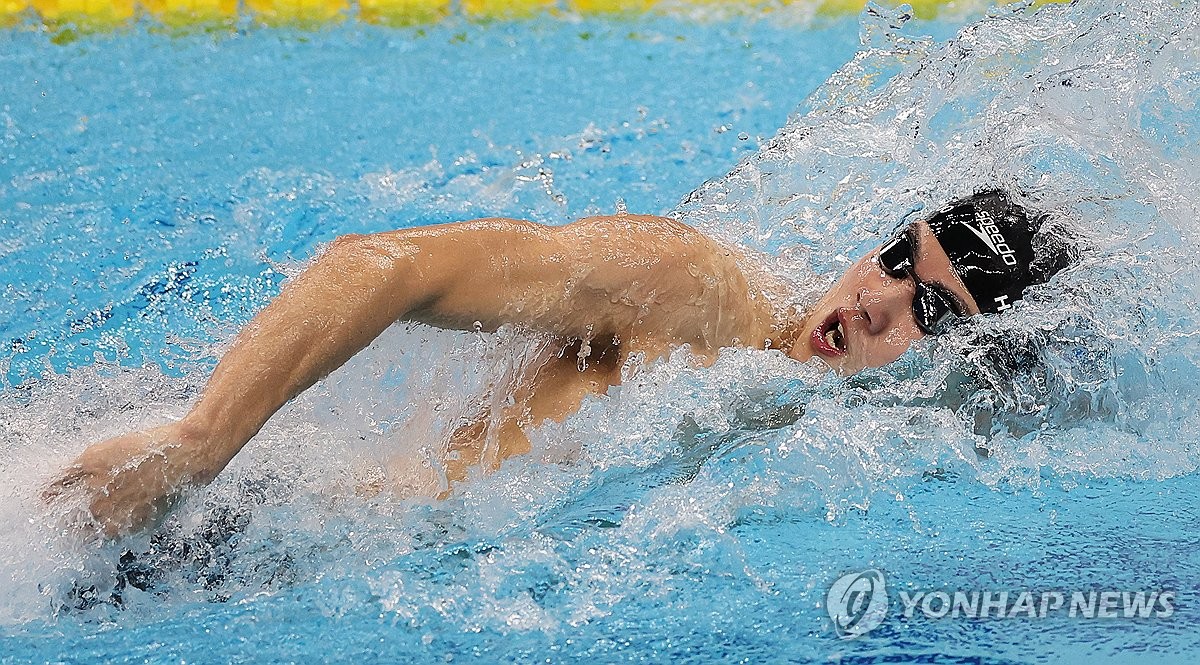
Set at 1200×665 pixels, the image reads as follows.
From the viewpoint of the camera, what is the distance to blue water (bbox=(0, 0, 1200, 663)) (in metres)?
1.44

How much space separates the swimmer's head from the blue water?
0.13ft

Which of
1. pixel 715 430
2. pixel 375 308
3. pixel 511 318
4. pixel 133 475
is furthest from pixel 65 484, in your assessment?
pixel 715 430

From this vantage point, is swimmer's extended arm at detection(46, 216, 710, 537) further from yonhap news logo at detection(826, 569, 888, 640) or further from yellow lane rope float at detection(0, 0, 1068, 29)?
yellow lane rope float at detection(0, 0, 1068, 29)

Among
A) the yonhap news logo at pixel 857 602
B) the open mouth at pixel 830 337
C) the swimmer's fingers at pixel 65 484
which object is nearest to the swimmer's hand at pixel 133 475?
the swimmer's fingers at pixel 65 484

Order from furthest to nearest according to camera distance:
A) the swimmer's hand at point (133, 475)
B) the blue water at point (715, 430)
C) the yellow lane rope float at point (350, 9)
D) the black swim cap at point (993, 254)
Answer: the yellow lane rope float at point (350, 9) → the black swim cap at point (993, 254) → the blue water at point (715, 430) → the swimmer's hand at point (133, 475)

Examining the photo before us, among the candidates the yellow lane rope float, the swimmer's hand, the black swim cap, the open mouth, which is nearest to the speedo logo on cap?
the black swim cap

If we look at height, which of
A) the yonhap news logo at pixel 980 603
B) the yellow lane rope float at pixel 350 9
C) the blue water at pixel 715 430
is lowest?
the yonhap news logo at pixel 980 603

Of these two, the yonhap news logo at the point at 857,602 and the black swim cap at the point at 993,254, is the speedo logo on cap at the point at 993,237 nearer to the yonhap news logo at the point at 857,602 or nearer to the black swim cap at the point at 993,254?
the black swim cap at the point at 993,254

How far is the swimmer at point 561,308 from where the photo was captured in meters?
1.21

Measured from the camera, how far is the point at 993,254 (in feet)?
5.70

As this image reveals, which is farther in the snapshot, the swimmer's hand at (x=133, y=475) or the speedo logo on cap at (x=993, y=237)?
the speedo logo on cap at (x=993, y=237)

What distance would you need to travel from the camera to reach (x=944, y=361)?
1.76 meters

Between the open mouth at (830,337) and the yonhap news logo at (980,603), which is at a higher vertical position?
the open mouth at (830,337)

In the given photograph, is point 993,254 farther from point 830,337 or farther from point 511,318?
point 511,318
